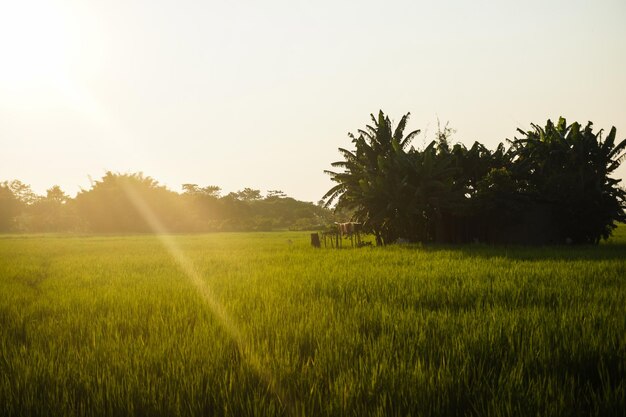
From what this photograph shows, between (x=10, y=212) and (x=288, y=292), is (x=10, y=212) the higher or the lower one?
the higher one

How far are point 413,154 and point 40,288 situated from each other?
1149 cm

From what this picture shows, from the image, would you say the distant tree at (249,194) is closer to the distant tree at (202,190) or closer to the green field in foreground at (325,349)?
the distant tree at (202,190)

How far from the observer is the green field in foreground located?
2.12 meters

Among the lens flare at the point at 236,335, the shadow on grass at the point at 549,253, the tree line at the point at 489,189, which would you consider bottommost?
the lens flare at the point at 236,335

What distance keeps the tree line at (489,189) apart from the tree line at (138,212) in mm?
35705

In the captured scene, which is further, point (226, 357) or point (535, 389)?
point (226, 357)

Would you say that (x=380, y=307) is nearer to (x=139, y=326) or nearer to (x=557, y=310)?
(x=557, y=310)

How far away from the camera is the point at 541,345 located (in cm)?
280

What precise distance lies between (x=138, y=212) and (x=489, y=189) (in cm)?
4624

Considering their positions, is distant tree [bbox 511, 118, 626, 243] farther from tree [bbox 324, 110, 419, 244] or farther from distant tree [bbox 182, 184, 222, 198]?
distant tree [bbox 182, 184, 222, 198]

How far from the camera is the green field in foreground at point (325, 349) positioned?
2.12 metres

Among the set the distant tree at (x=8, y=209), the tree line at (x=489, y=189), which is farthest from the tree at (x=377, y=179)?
the distant tree at (x=8, y=209)

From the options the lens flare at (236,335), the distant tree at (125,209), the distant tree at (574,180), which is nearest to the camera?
the lens flare at (236,335)

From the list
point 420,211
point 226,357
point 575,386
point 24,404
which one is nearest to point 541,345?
point 575,386
